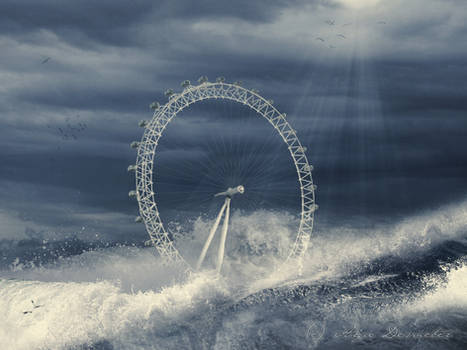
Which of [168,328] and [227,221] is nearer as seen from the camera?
[168,328]

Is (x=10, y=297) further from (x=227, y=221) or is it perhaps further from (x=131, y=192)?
(x=227, y=221)

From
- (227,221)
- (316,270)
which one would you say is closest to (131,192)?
(227,221)

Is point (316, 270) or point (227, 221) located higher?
point (227, 221)

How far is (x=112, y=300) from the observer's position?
103 meters

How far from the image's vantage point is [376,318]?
92625mm

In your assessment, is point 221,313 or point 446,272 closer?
point 221,313

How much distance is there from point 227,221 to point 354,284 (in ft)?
80.3

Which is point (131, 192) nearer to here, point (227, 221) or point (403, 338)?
point (227, 221)

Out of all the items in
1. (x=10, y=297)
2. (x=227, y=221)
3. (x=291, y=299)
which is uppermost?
(x=227, y=221)

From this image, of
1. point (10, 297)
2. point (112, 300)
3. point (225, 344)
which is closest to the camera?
point (225, 344)

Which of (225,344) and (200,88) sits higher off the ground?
(200,88)

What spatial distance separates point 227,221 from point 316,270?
77.8ft

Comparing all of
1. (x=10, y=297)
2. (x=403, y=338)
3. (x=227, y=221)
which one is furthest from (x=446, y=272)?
(x=10, y=297)

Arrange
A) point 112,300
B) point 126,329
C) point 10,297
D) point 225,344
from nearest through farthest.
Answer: point 225,344 < point 126,329 < point 112,300 < point 10,297
